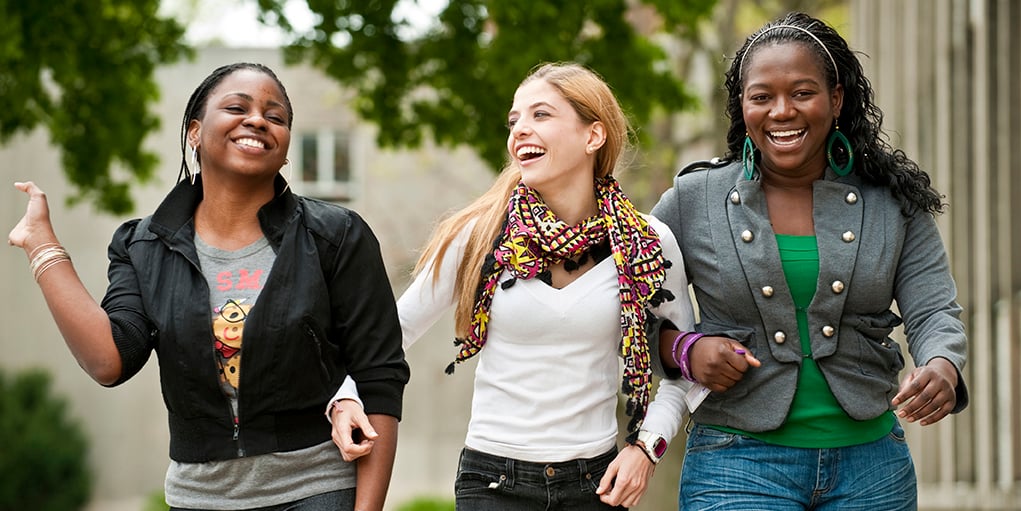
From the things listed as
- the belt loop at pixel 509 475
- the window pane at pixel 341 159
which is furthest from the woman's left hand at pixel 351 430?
the window pane at pixel 341 159

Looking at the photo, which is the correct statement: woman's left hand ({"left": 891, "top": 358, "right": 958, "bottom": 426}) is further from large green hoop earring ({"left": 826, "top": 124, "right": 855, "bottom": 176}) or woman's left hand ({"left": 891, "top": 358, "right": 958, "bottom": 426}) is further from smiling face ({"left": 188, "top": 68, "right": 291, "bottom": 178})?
smiling face ({"left": 188, "top": 68, "right": 291, "bottom": 178})

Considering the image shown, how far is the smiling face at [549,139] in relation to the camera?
3.95 metres

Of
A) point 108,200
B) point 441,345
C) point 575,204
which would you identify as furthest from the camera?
point 441,345

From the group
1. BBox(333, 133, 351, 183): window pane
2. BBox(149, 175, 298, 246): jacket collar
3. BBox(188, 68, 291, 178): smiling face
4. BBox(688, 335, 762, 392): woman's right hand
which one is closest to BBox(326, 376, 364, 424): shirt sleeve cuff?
BBox(149, 175, 298, 246): jacket collar

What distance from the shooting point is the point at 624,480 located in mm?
3734

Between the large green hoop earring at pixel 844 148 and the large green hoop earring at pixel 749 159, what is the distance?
217mm

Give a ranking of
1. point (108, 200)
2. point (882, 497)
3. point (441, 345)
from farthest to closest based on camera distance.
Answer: point (441, 345) < point (108, 200) < point (882, 497)

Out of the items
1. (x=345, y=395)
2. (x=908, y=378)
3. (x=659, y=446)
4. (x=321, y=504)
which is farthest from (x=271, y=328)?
(x=908, y=378)

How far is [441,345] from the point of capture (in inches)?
813

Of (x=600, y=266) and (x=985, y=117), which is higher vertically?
(x=985, y=117)

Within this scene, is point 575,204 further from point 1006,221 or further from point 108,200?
point 108,200

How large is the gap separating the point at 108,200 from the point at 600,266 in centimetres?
816

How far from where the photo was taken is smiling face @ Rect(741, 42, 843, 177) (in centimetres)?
375

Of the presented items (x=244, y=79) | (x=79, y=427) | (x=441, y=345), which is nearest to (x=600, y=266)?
(x=244, y=79)
